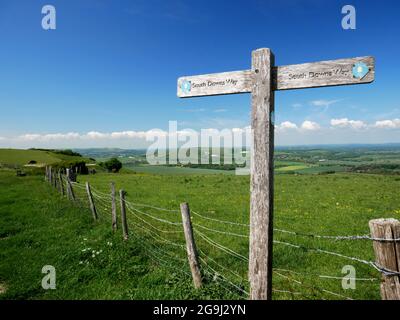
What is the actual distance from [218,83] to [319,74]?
1449 mm

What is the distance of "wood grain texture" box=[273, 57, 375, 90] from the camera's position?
3.42 metres

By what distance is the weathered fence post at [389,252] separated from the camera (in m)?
3.18

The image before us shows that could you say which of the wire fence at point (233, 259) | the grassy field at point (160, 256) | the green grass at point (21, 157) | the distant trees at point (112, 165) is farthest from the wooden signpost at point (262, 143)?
the green grass at point (21, 157)

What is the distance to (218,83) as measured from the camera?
439 cm

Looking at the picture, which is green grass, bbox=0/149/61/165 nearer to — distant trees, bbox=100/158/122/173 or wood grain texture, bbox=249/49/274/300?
distant trees, bbox=100/158/122/173

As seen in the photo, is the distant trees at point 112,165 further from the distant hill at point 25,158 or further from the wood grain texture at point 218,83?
the wood grain texture at point 218,83

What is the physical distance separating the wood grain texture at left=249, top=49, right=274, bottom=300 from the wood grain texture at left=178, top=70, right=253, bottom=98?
168 mm

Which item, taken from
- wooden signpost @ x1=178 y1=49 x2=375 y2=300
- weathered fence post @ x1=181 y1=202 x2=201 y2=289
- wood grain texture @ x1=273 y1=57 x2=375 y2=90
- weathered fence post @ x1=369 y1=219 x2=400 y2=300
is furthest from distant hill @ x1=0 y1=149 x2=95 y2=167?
weathered fence post @ x1=369 y1=219 x2=400 y2=300

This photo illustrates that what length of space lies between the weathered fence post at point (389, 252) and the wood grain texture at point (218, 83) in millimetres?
2431

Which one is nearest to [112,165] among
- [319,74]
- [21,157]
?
[21,157]

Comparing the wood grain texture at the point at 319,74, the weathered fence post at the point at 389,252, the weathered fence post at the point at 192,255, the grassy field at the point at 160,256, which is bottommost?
the grassy field at the point at 160,256

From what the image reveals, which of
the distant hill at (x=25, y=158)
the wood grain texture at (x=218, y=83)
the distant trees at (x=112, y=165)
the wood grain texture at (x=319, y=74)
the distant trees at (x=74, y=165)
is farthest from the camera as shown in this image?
the distant hill at (x=25, y=158)
